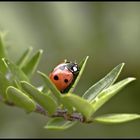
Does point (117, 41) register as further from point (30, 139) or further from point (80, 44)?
point (30, 139)

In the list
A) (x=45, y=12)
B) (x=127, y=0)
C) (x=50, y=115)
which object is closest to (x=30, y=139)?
(x=45, y=12)

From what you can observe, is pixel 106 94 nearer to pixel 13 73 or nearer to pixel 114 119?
pixel 114 119

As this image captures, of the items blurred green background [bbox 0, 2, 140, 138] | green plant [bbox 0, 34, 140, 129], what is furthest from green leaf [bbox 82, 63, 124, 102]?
blurred green background [bbox 0, 2, 140, 138]

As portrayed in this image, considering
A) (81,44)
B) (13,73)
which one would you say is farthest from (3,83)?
(81,44)

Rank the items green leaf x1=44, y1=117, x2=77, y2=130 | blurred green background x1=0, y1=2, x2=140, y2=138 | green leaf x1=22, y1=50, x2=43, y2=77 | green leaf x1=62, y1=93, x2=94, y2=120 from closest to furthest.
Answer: green leaf x1=62, y1=93, x2=94, y2=120, green leaf x1=44, y1=117, x2=77, y2=130, green leaf x1=22, y1=50, x2=43, y2=77, blurred green background x1=0, y1=2, x2=140, y2=138

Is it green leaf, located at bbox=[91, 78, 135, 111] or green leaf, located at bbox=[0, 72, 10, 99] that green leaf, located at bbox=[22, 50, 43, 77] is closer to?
green leaf, located at bbox=[0, 72, 10, 99]

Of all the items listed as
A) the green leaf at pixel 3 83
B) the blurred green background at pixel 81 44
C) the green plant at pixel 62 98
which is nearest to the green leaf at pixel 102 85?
the green plant at pixel 62 98
